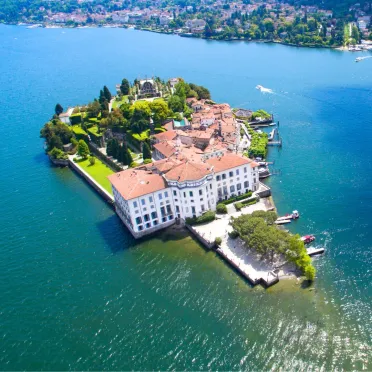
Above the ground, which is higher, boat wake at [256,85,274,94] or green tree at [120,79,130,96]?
green tree at [120,79,130,96]

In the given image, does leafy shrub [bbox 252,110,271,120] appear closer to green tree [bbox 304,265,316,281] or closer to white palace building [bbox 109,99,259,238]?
white palace building [bbox 109,99,259,238]

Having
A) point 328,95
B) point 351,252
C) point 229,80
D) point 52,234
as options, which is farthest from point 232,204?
point 229,80

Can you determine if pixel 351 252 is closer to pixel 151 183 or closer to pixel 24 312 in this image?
pixel 151 183

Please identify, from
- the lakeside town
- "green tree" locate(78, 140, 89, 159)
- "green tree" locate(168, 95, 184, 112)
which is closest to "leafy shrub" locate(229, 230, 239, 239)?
the lakeside town

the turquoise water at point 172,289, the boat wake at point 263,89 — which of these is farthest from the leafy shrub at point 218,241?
the boat wake at point 263,89

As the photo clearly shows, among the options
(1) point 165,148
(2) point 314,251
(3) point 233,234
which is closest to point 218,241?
(3) point 233,234
